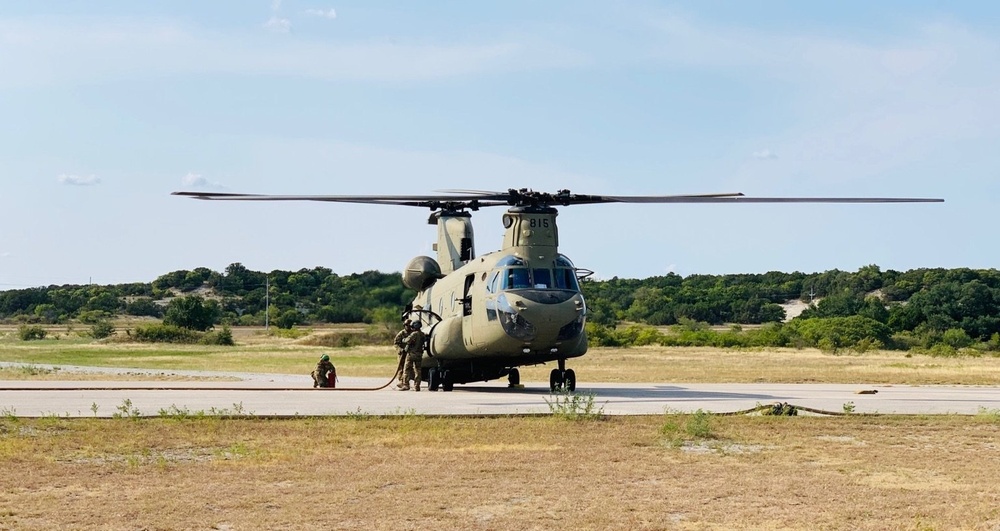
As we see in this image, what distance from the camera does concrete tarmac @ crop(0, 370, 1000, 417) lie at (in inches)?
821

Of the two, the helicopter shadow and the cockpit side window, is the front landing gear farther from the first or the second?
the cockpit side window

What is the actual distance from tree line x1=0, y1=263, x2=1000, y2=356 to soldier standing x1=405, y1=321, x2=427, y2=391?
9.40 metres

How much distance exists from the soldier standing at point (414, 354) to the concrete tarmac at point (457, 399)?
63 centimetres

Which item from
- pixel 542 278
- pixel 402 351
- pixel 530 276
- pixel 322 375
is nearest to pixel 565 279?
pixel 542 278

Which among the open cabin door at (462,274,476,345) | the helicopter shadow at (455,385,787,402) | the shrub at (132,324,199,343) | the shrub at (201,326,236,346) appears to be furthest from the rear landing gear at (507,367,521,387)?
the shrub at (132,324,199,343)

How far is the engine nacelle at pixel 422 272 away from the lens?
30.6 meters

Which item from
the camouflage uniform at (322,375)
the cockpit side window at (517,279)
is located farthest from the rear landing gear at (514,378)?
the cockpit side window at (517,279)

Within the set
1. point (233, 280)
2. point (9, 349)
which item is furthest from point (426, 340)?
point (233, 280)

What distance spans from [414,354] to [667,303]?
89.6 metres

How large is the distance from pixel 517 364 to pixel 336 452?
40.2 feet

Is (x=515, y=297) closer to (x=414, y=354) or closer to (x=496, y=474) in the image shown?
(x=414, y=354)

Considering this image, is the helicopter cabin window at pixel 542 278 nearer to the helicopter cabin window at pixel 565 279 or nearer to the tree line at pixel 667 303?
the helicopter cabin window at pixel 565 279

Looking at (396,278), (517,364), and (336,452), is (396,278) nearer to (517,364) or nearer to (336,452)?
(517,364)

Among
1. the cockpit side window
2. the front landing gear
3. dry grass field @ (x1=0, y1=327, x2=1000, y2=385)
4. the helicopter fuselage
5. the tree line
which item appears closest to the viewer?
the helicopter fuselage
